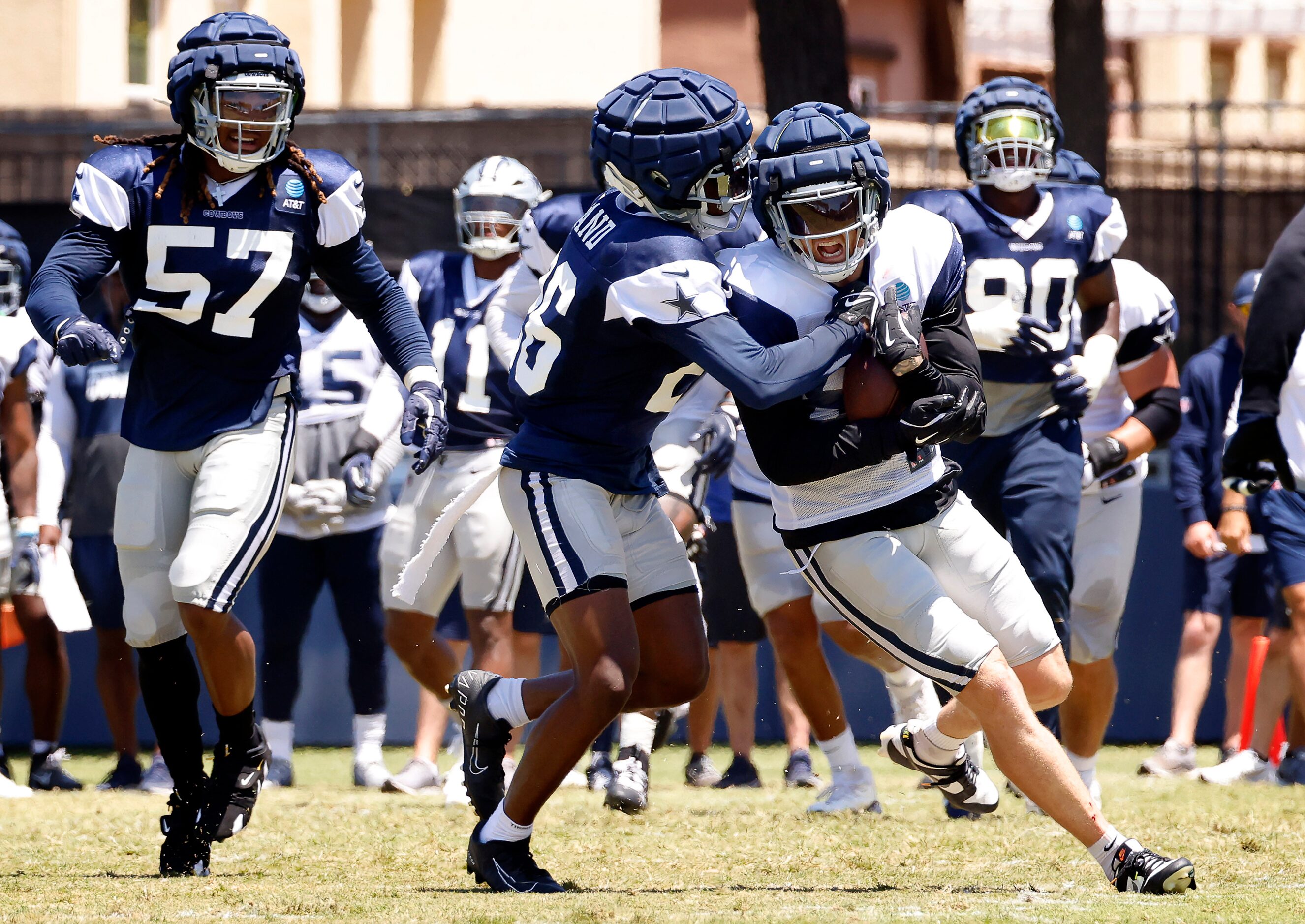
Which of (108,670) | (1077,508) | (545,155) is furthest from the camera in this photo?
(545,155)

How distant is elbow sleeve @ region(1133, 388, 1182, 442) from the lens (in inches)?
253

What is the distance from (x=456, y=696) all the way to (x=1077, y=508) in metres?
2.12

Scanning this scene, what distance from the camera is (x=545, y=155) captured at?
41.7 feet

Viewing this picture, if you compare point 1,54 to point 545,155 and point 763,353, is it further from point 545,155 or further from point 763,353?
point 763,353

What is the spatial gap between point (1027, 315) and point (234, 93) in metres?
2.54

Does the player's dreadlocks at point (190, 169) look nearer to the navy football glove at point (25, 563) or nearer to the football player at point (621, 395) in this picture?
the football player at point (621, 395)

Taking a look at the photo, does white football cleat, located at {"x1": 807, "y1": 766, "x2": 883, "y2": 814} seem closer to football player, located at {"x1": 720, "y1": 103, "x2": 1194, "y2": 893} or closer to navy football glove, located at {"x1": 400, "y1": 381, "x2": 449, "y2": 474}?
football player, located at {"x1": 720, "y1": 103, "x2": 1194, "y2": 893}

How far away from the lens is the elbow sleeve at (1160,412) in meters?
6.42

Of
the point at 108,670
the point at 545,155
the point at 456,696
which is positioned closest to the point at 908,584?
the point at 456,696

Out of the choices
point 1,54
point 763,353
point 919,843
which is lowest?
point 919,843

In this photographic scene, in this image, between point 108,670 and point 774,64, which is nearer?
point 108,670

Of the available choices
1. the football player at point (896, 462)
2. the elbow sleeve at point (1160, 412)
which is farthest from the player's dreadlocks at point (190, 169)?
the elbow sleeve at point (1160, 412)

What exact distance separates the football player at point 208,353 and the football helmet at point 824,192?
104 centimetres

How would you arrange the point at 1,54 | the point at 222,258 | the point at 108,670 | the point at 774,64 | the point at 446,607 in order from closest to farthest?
the point at 222,258
the point at 108,670
the point at 446,607
the point at 774,64
the point at 1,54
